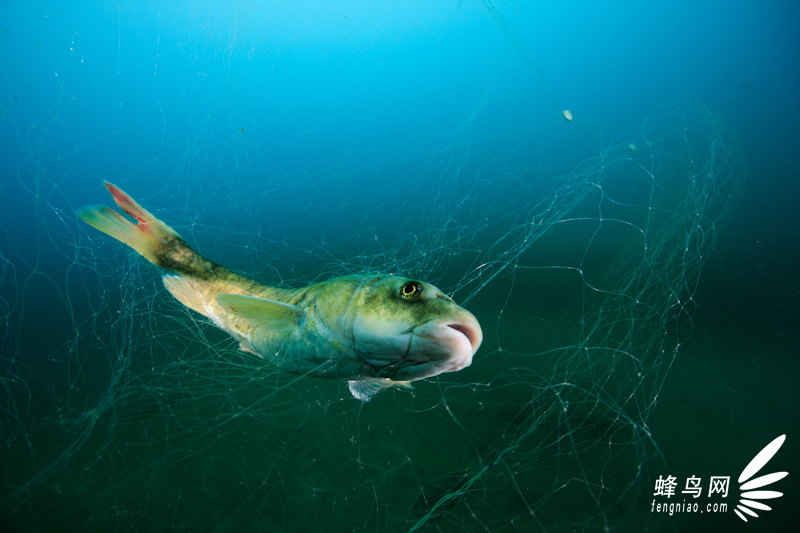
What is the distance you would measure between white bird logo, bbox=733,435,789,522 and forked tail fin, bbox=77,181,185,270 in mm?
7672

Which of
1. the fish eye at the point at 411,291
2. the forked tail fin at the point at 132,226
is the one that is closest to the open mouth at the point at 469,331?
the fish eye at the point at 411,291

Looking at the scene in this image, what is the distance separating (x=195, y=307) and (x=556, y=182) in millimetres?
6394

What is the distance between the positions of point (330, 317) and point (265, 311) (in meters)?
0.58

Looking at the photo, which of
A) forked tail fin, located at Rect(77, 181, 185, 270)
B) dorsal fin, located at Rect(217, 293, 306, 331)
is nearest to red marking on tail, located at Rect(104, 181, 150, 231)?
forked tail fin, located at Rect(77, 181, 185, 270)

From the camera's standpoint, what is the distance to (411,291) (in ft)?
6.98

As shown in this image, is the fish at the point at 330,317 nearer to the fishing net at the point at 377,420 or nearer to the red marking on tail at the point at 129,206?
the red marking on tail at the point at 129,206

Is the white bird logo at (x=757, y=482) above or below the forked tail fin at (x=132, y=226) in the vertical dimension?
below

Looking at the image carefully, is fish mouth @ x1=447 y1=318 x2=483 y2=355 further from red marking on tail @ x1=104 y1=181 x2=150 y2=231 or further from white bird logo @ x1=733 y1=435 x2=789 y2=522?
white bird logo @ x1=733 y1=435 x2=789 y2=522

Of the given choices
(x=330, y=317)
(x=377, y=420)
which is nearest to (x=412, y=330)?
(x=330, y=317)

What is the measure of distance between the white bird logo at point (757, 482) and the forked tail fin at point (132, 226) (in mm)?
7672

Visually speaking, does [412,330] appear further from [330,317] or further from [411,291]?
[330,317]

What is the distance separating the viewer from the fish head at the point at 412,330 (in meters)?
2.01

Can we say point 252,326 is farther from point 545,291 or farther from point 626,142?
point 545,291

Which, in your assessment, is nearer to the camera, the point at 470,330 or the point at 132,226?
the point at 470,330
